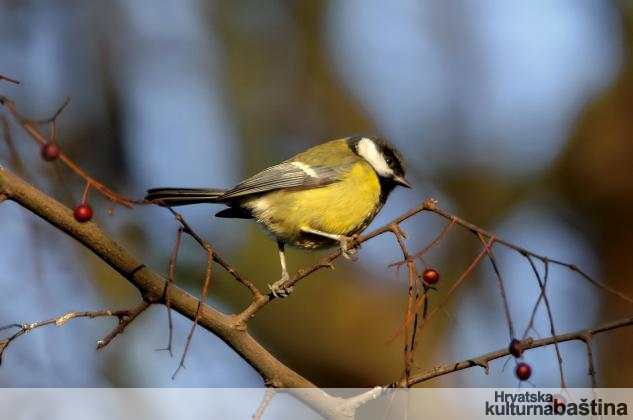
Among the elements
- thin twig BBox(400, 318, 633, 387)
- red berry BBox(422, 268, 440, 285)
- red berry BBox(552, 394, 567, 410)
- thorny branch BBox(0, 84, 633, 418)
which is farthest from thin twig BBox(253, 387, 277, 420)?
red berry BBox(552, 394, 567, 410)

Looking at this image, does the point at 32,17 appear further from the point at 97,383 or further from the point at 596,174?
the point at 596,174

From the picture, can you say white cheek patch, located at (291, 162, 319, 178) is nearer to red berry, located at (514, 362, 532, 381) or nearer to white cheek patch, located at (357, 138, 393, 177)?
white cheek patch, located at (357, 138, 393, 177)

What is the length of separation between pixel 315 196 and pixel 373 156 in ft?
1.67

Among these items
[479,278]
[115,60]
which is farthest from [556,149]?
[115,60]

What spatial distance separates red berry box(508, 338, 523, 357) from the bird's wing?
2.13 m

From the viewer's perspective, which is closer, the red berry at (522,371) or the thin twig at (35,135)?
the thin twig at (35,135)

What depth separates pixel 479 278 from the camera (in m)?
6.28

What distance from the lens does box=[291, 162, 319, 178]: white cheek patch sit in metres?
4.12

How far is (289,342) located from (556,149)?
9.33 feet

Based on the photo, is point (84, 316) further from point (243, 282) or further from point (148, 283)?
point (243, 282)

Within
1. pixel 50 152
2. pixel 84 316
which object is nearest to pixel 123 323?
pixel 84 316

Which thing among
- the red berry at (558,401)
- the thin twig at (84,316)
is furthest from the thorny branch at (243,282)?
the red berry at (558,401)

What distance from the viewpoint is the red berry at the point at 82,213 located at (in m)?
1.94

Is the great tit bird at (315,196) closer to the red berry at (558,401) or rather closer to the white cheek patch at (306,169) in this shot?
the white cheek patch at (306,169)
